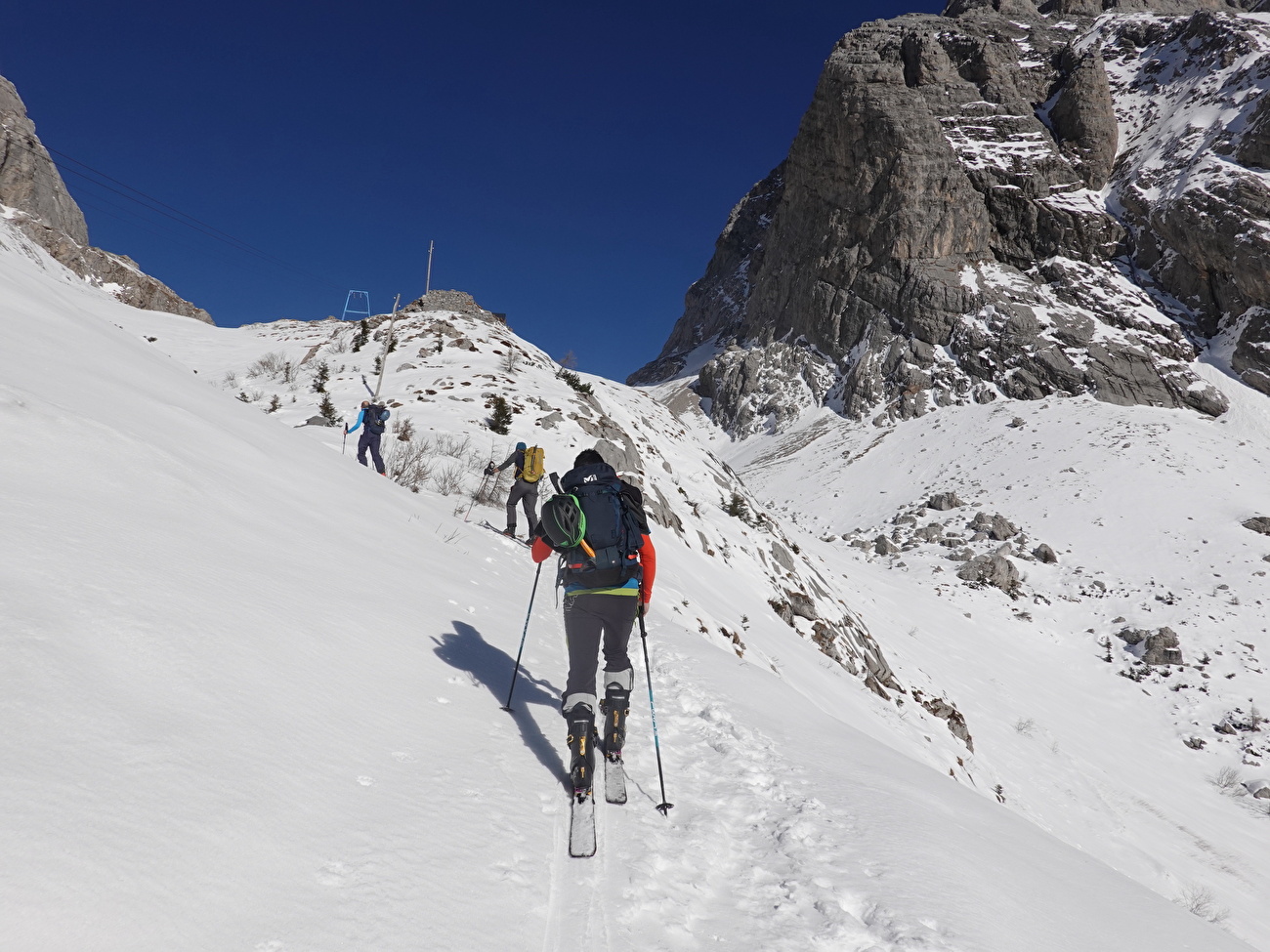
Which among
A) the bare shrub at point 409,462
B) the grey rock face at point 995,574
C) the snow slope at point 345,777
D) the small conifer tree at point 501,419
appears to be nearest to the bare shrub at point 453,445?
the bare shrub at point 409,462

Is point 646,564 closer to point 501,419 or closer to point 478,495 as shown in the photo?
point 478,495

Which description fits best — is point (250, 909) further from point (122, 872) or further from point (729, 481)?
point (729, 481)

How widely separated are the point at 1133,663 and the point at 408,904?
1109 inches

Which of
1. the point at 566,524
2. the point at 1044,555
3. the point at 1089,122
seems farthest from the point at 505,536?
the point at 1089,122

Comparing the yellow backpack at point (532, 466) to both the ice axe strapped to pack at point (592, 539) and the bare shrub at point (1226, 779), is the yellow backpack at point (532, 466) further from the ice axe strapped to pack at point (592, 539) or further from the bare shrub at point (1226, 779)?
the bare shrub at point (1226, 779)

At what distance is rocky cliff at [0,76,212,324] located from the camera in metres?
46.4

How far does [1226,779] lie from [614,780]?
21.5m

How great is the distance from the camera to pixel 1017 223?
59.5 meters

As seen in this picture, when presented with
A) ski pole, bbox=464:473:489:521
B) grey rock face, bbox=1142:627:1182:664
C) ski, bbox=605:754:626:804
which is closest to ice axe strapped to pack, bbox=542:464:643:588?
ski, bbox=605:754:626:804

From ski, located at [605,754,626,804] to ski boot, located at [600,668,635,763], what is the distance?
16 mm

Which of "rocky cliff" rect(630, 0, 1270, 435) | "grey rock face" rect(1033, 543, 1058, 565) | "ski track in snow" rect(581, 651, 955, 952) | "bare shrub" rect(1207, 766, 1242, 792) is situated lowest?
"bare shrub" rect(1207, 766, 1242, 792)

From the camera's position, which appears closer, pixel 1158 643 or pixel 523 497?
pixel 523 497

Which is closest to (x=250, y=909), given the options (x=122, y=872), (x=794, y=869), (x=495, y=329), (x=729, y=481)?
(x=122, y=872)

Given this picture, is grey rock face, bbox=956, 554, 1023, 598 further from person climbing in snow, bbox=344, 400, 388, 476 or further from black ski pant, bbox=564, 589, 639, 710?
black ski pant, bbox=564, 589, 639, 710
